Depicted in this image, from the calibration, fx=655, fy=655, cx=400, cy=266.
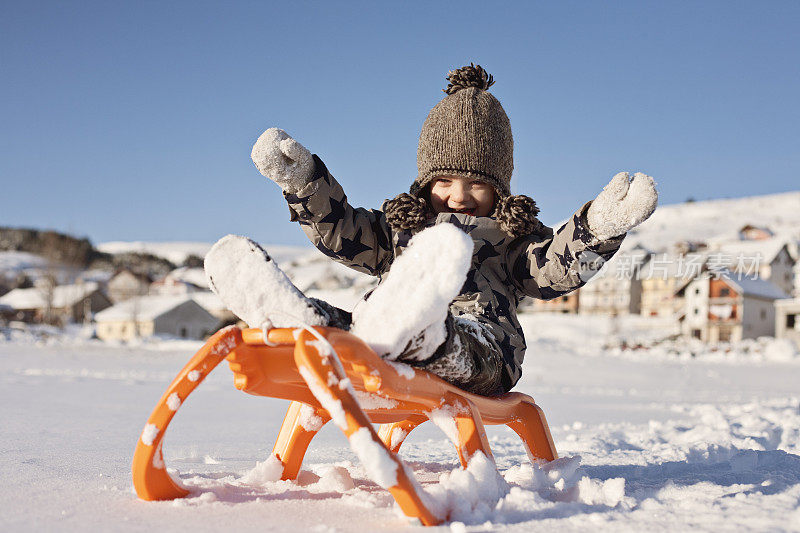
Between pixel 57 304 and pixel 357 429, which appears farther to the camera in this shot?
pixel 57 304

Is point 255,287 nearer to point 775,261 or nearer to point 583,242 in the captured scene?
point 583,242

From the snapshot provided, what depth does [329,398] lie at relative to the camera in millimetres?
1085

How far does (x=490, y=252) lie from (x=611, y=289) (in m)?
31.8

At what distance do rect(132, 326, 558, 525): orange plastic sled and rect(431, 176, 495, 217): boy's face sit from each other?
0.66 meters

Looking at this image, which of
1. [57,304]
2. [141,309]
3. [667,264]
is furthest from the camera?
[57,304]

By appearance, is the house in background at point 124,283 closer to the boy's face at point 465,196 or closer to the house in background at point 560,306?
the house in background at point 560,306

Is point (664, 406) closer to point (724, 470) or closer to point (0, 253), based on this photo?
point (724, 470)

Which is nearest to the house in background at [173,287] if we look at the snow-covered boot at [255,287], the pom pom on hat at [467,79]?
the pom pom on hat at [467,79]

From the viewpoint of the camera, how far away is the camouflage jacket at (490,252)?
1.72 metres

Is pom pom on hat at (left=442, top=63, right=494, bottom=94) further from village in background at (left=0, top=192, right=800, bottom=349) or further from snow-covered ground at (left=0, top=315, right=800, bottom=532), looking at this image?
snow-covered ground at (left=0, top=315, right=800, bottom=532)

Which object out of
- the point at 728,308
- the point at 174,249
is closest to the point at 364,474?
the point at 728,308

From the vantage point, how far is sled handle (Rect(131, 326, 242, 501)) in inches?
47.9

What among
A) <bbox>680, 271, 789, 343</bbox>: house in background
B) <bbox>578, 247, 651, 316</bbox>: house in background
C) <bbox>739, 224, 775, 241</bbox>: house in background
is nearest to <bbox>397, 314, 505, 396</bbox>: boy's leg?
<bbox>680, 271, 789, 343</bbox>: house in background

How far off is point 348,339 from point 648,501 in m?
0.69
